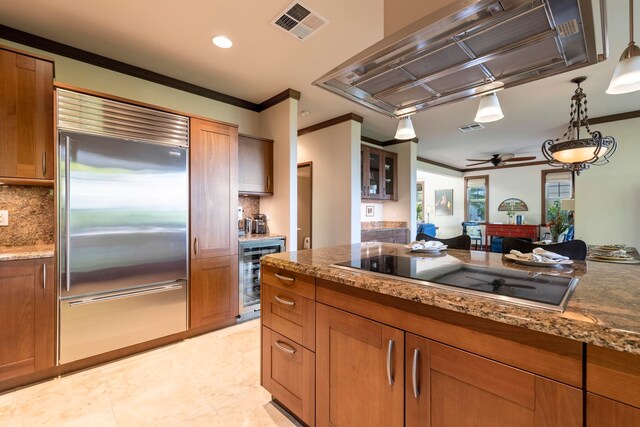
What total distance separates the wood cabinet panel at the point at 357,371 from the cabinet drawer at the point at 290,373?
0.06m

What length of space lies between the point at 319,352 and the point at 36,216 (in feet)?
8.59

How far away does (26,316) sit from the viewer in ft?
6.28

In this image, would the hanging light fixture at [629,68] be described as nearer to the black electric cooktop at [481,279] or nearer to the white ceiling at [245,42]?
the white ceiling at [245,42]

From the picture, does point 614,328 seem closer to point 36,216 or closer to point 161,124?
point 161,124

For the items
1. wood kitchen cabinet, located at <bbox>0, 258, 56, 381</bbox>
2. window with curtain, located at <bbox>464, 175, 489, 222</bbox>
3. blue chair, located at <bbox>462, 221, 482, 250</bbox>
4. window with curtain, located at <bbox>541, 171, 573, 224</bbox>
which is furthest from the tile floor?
window with curtain, located at <bbox>541, 171, 573, 224</bbox>

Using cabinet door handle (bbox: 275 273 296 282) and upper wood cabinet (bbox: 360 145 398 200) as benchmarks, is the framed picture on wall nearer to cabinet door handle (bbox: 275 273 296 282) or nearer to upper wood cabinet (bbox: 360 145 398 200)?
upper wood cabinet (bbox: 360 145 398 200)

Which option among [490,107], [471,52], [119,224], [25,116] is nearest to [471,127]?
[490,107]

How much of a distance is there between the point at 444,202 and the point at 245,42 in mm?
9139

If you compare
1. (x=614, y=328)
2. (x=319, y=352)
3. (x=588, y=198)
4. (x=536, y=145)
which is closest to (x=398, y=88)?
(x=614, y=328)

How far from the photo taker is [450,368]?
944 millimetres

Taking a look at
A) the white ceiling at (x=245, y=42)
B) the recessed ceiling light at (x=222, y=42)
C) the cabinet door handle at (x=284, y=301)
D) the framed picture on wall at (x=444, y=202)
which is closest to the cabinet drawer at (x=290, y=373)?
the cabinet door handle at (x=284, y=301)

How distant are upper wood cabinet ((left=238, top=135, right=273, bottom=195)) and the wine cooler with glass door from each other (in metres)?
0.66

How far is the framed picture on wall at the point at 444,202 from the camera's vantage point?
9812mm

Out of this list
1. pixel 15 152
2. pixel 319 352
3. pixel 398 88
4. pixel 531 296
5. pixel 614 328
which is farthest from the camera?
pixel 15 152
